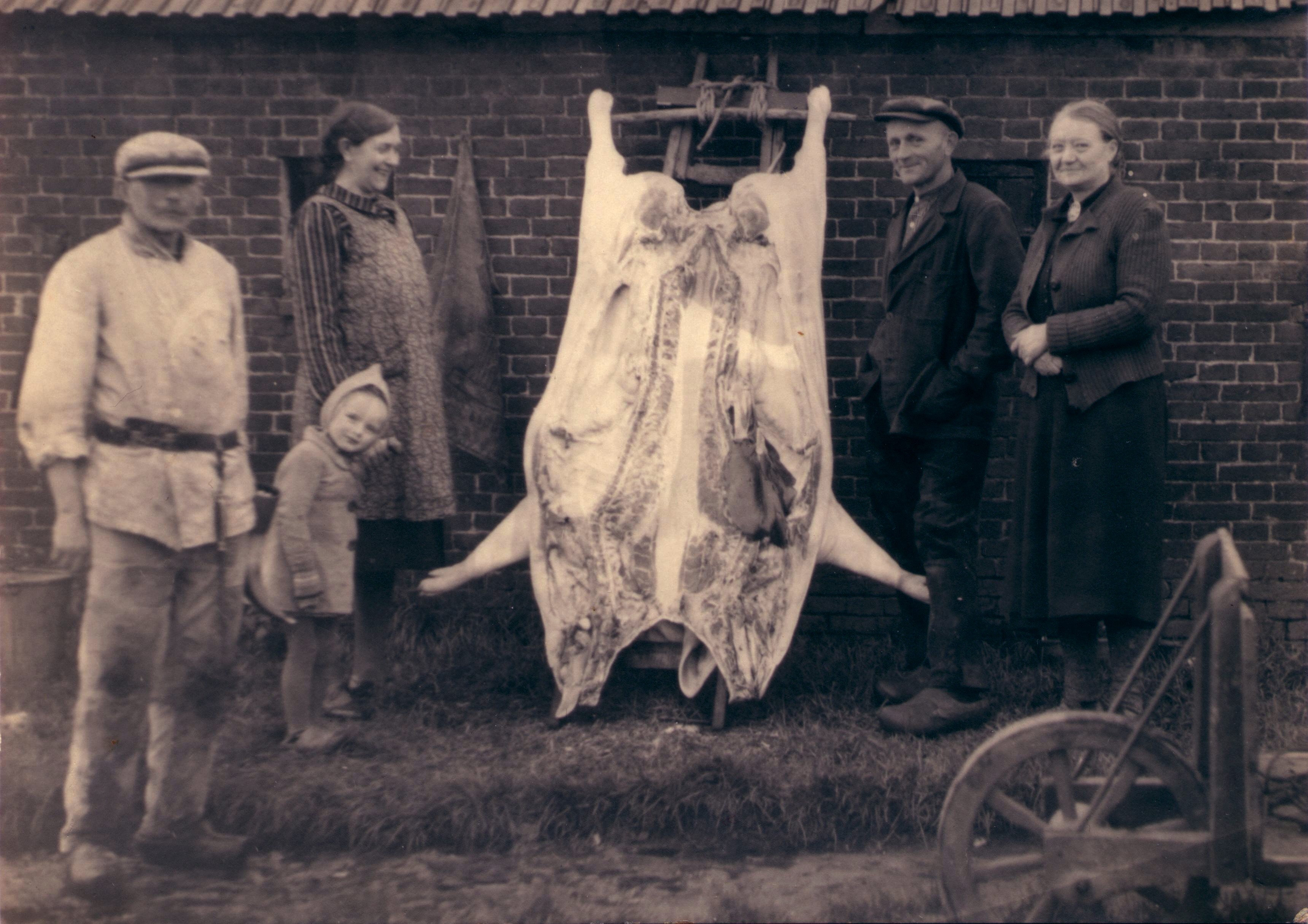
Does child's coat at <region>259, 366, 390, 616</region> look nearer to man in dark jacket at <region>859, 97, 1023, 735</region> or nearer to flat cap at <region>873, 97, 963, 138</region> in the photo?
man in dark jacket at <region>859, 97, 1023, 735</region>

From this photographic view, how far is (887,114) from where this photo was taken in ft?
14.0

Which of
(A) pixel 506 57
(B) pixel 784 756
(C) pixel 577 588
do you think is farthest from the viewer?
(A) pixel 506 57

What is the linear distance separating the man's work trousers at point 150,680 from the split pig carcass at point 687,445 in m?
1.06

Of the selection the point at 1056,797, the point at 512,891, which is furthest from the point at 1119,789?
the point at 512,891

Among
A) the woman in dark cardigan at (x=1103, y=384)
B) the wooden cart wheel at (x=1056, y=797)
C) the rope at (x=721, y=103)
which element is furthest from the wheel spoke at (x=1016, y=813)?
the rope at (x=721, y=103)

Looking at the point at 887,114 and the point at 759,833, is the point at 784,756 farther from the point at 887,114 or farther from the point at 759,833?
the point at 887,114

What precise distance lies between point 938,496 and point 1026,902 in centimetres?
171

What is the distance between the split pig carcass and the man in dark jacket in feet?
0.76

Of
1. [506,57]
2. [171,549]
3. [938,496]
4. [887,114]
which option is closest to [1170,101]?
[887,114]

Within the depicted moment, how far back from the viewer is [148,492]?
3.19 metres

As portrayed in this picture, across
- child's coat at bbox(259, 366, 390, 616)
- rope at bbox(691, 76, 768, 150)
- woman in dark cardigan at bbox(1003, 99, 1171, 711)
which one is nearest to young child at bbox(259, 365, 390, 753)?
child's coat at bbox(259, 366, 390, 616)

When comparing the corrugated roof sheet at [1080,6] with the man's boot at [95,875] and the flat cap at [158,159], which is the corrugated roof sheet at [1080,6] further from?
the man's boot at [95,875]

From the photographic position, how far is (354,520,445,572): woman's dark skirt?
169 inches

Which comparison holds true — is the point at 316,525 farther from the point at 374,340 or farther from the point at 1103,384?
the point at 1103,384
